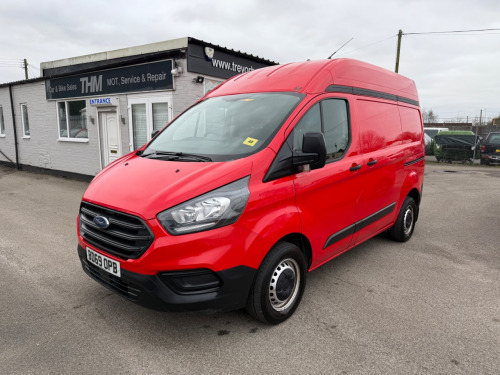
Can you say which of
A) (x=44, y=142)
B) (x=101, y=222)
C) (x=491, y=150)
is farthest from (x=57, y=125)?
(x=491, y=150)

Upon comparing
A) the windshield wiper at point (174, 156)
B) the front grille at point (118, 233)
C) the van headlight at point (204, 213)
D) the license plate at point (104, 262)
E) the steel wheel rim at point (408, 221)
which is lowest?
the steel wheel rim at point (408, 221)

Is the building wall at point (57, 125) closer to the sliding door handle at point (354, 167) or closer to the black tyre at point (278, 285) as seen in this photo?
the sliding door handle at point (354, 167)

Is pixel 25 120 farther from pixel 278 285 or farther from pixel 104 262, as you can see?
pixel 278 285

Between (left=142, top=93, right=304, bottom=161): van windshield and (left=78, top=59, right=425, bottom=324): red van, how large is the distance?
1 centimetres

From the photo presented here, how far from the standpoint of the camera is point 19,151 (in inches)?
538

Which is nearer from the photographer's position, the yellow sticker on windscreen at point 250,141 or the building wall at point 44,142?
the yellow sticker on windscreen at point 250,141

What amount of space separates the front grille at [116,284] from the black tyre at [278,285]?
887 mm

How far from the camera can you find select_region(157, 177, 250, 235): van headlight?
7.89 feet

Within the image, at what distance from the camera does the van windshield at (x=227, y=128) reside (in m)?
2.94

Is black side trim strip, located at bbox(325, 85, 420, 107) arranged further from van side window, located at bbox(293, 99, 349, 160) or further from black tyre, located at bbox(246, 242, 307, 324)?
black tyre, located at bbox(246, 242, 307, 324)

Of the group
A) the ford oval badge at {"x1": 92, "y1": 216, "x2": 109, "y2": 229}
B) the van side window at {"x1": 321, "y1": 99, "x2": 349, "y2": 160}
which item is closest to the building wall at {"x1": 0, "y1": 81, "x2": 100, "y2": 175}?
the ford oval badge at {"x1": 92, "y1": 216, "x2": 109, "y2": 229}

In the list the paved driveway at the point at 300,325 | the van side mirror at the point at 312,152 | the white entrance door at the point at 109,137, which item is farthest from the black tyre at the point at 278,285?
the white entrance door at the point at 109,137

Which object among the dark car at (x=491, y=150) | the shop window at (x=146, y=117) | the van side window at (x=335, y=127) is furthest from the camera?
the dark car at (x=491, y=150)

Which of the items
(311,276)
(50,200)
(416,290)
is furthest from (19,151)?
(416,290)
